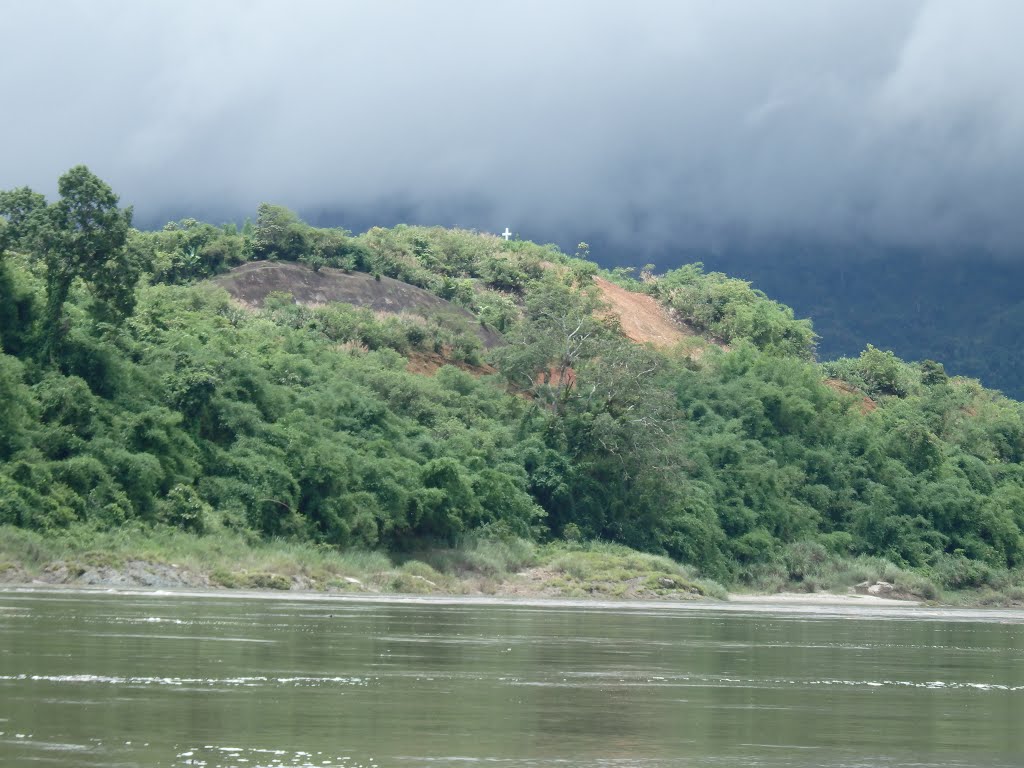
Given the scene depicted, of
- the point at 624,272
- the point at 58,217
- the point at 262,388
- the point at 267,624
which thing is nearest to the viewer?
the point at 267,624

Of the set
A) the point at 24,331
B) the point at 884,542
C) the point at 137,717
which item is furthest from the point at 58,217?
the point at 884,542

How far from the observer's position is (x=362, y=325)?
288ft

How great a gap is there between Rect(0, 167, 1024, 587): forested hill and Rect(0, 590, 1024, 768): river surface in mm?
18587

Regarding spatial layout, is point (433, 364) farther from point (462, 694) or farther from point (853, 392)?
point (462, 694)

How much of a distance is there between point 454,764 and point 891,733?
682cm

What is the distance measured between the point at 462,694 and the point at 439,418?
5369cm

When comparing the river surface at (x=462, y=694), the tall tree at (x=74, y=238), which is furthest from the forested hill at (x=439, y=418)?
the river surface at (x=462, y=694)

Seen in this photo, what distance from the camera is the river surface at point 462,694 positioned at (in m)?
15.7

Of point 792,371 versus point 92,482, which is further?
point 792,371

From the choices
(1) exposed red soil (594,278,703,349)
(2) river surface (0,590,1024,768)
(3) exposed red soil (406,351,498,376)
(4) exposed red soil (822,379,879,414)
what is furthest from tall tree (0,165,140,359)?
(4) exposed red soil (822,379,879,414)

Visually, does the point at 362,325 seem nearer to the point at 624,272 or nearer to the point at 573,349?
the point at 573,349

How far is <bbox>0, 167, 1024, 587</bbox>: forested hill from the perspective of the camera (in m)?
55.8

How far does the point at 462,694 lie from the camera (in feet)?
68.4

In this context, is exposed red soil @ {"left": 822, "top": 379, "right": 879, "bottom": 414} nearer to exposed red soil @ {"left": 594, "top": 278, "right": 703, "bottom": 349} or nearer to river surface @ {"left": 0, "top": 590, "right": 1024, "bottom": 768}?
exposed red soil @ {"left": 594, "top": 278, "right": 703, "bottom": 349}
